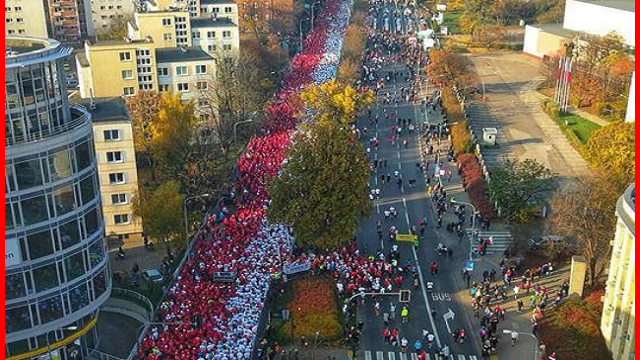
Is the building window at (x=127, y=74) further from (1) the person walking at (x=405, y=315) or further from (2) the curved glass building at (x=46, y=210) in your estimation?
(1) the person walking at (x=405, y=315)

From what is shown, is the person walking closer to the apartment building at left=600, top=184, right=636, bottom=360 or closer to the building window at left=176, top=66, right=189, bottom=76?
the apartment building at left=600, top=184, right=636, bottom=360

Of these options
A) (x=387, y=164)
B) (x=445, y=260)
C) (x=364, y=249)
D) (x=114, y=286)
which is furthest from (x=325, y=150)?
(x=387, y=164)

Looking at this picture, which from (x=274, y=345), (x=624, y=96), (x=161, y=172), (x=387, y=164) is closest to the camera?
(x=274, y=345)

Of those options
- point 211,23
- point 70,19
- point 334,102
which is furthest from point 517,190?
point 70,19

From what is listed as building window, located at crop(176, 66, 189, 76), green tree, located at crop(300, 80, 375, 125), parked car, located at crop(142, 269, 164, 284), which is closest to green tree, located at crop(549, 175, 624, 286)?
parked car, located at crop(142, 269, 164, 284)

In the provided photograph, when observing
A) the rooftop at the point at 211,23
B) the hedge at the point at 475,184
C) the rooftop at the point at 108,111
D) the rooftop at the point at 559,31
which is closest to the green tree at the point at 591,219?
the hedge at the point at 475,184

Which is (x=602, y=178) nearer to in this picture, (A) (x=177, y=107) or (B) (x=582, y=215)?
(B) (x=582, y=215)
